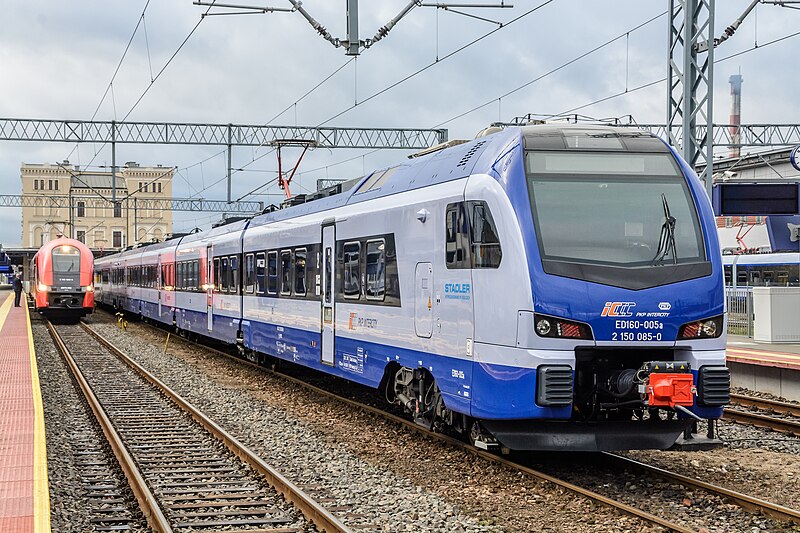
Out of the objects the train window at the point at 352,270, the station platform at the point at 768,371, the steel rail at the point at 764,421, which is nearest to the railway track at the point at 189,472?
the train window at the point at 352,270

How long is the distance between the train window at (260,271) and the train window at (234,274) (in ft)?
6.33

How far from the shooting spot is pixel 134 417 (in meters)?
13.9

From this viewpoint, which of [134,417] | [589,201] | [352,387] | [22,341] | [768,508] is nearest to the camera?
[768,508]

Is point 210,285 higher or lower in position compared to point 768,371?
higher

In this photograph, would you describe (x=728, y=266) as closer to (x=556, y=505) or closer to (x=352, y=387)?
(x=352, y=387)

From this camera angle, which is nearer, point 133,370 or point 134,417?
point 134,417

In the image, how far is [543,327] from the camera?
8.45 m

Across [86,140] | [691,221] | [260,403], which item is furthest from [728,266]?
[691,221]

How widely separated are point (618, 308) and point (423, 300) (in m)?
2.63

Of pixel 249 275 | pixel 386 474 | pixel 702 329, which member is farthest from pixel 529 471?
pixel 249 275

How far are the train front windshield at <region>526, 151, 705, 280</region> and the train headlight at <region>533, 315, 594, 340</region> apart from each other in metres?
0.44

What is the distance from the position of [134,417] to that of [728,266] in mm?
31891

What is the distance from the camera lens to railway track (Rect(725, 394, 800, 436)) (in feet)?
40.3

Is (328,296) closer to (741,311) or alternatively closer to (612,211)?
(612,211)
